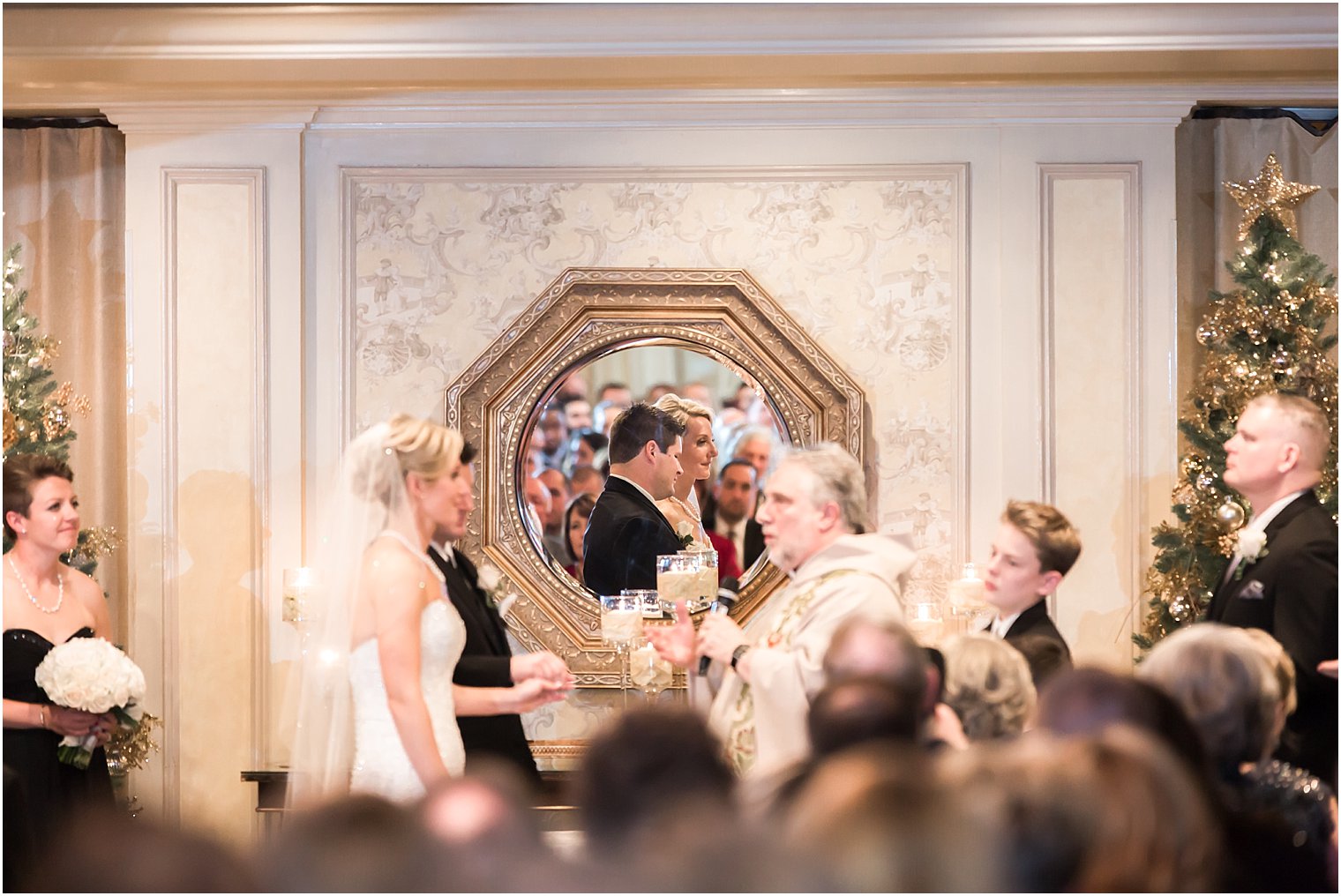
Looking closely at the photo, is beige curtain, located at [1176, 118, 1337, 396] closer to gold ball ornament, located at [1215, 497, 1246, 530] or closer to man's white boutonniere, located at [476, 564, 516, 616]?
gold ball ornament, located at [1215, 497, 1246, 530]

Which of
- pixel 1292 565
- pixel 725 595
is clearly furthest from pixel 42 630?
pixel 1292 565

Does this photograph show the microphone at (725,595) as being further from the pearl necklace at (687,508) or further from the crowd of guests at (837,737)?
the crowd of guests at (837,737)

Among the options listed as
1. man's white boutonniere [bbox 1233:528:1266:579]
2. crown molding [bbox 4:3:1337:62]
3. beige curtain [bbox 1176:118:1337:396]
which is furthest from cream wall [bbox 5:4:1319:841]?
man's white boutonniere [bbox 1233:528:1266:579]

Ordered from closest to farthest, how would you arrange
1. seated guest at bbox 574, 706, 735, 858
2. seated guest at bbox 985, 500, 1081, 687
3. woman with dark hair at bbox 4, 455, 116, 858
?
seated guest at bbox 574, 706, 735, 858 < seated guest at bbox 985, 500, 1081, 687 < woman with dark hair at bbox 4, 455, 116, 858

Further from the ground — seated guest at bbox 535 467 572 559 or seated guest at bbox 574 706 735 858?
seated guest at bbox 535 467 572 559

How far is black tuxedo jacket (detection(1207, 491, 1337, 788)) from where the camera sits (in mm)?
3705

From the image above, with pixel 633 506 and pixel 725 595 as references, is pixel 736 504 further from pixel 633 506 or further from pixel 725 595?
pixel 725 595

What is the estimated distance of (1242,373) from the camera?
5.04m

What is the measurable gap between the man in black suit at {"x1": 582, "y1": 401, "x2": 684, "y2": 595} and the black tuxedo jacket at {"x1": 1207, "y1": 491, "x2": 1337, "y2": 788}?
228 cm

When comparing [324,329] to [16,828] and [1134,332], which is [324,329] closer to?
[16,828]

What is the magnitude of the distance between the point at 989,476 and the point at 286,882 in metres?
4.34

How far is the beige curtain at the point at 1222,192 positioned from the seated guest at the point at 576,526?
→ 260 cm

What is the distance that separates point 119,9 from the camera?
4.91 meters

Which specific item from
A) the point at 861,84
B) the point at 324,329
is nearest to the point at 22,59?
the point at 324,329
